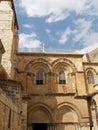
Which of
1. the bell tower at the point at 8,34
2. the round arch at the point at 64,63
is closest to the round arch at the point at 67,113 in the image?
the round arch at the point at 64,63

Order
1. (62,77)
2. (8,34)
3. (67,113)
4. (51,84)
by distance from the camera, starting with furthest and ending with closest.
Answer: (62,77) < (51,84) < (8,34) < (67,113)

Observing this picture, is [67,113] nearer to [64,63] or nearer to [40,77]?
[40,77]

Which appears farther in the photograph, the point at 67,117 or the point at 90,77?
the point at 90,77

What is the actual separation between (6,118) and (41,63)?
36.5ft

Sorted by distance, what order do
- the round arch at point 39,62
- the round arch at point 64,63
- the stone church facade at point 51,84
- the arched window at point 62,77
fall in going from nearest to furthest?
the stone church facade at point 51,84
the arched window at point 62,77
the round arch at point 39,62
the round arch at point 64,63

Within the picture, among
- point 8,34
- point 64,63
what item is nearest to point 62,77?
point 64,63

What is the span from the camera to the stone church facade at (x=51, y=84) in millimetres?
20359

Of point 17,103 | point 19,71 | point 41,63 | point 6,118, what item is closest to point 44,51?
point 41,63

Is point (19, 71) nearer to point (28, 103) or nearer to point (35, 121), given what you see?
point (28, 103)

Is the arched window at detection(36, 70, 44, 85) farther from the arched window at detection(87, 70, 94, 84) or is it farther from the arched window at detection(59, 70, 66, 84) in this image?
the arched window at detection(87, 70, 94, 84)

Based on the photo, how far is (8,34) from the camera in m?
21.5

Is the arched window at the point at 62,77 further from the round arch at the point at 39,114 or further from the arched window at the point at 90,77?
the round arch at the point at 39,114

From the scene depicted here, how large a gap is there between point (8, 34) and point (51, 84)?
6.94 metres

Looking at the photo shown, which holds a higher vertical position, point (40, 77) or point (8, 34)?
point (8, 34)
